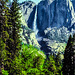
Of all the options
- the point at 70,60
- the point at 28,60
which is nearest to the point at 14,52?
the point at 28,60

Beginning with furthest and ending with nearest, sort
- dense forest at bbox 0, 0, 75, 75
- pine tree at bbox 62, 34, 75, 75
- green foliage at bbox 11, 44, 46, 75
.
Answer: pine tree at bbox 62, 34, 75, 75, green foliage at bbox 11, 44, 46, 75, dense forest at bbox 0, 0, 75, 75

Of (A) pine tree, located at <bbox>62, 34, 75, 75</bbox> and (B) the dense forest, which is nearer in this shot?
(B) the dense forest

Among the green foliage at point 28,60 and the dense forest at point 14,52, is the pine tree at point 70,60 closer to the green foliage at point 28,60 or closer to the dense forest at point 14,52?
the dense forest at point 14,52

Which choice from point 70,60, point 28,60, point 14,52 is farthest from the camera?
point 70,60

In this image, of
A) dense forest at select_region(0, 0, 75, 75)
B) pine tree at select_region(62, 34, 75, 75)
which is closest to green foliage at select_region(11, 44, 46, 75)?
dense forest at select_region(0, 0, 75, 75)

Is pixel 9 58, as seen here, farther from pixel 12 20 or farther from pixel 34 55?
pixel 12 20

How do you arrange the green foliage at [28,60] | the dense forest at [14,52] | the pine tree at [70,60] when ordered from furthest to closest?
the pine tree at [70,60]
the green foliage at [28,60]
the dense forest at [14,52]

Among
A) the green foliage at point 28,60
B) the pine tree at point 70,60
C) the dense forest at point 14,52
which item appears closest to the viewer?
the dense forest at point 14,52

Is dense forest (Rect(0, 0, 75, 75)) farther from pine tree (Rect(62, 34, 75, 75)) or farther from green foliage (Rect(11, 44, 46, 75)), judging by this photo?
pine tree (Rect(62, 34, 75, 75))

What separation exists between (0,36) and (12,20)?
5.58 metres

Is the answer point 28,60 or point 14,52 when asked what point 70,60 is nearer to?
point 28,60

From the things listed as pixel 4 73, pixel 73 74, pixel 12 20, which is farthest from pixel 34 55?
pixel 73 74

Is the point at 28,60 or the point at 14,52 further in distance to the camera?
the point at 14,52

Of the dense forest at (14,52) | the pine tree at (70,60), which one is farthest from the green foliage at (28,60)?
the pine tree at (70,60)
